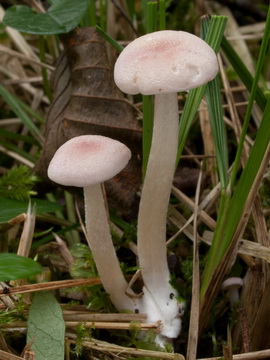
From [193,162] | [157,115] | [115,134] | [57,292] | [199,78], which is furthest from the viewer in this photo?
[193,162]

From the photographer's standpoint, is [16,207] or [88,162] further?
[16,207]

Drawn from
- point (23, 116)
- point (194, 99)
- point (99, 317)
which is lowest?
point (99, 317)

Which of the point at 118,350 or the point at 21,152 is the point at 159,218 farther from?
the point at 21,152

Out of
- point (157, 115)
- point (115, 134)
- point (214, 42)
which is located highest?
point (214, 42)

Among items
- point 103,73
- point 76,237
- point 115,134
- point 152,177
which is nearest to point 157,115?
point 152,177

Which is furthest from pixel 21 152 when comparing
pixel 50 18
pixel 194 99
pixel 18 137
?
pixel 194 99

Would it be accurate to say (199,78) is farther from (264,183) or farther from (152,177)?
(264,183)

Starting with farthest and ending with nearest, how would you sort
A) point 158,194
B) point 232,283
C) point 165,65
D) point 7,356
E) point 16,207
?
point 16,207
point 232,283
point 158,194
point 7,356
point 165,65
